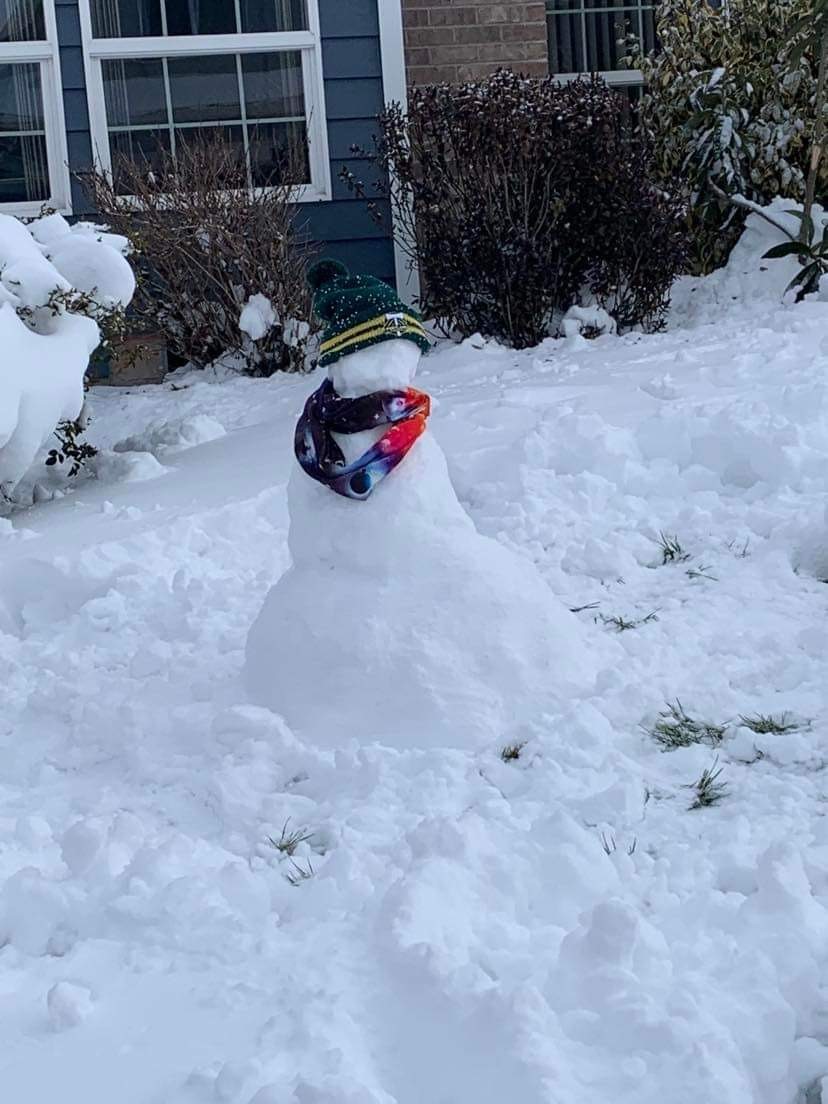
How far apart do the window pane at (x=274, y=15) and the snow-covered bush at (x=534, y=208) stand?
3.92 ft

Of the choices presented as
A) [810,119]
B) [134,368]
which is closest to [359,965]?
[134,368]

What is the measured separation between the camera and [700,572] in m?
3.92

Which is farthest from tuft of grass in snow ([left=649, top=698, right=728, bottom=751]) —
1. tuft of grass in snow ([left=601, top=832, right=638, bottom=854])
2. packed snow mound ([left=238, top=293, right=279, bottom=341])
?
packed snow mound ([left=238, top=293, right=279, bottom=341])

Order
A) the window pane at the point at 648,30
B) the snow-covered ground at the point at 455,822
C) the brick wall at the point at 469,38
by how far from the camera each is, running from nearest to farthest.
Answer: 1. the snow-covered ground at the point at 455,822
2. the brick wall at the point at 469,38
3. the window pane at the point at 648,30

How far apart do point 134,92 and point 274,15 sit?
0.99m

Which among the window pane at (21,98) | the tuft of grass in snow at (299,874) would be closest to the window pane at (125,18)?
the window pane at (21,98)

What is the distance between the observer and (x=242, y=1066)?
1.93 m

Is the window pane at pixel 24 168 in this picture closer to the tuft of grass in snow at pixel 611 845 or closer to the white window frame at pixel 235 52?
the white window frame at pixel 235 52

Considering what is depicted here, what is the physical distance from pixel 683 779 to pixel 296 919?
930 millimetres

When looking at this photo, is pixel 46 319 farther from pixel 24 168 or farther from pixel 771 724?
pixel 771 724

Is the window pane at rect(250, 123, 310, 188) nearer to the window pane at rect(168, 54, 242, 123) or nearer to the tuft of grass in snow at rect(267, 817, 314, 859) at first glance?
the window pane at rect(168, 54, 242, 123)

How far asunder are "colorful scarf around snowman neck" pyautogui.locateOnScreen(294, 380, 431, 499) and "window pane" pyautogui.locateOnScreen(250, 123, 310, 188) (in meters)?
5.48

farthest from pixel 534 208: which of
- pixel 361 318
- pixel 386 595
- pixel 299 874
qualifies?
pixel 299 874

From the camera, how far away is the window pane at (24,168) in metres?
8.06
